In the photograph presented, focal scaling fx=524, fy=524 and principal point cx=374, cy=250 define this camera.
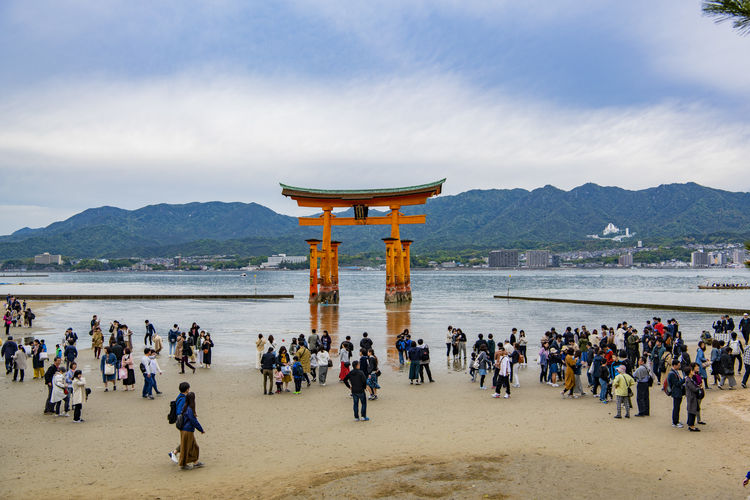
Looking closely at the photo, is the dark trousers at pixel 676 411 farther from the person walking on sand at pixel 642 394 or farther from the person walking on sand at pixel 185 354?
the person walking on sand at pixel 185 354

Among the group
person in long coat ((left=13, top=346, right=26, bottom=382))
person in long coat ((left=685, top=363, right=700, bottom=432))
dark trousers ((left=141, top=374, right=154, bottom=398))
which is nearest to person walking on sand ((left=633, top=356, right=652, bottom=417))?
person in long coat ((left=685, top=363, right=700, bottom=432))

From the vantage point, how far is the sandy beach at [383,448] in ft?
27.1

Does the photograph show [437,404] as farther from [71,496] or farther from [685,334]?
[685,334]

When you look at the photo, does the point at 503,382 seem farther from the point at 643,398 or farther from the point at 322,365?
the point at 322,365

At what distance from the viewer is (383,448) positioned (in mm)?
10219

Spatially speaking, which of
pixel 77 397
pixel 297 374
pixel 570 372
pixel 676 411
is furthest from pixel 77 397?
pixel 676 411

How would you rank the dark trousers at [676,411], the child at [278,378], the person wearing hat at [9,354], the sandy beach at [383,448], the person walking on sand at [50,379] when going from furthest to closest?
1. the person wearing hat at [9,354]
2. the child at [278,378]
3. the person walking on sand at [50,379]
4. the dark trousers at [676,411]
5. the sandy beach at [383,448]

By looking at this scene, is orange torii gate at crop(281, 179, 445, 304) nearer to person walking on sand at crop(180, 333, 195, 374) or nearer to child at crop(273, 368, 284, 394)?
person walking on sand at crop(180, 333, 195, 374)

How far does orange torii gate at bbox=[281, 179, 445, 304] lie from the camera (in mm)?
50219

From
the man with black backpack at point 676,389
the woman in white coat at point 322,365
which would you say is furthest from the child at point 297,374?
the man with black backpack at point 676,389

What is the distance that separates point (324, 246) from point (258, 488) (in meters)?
43.1

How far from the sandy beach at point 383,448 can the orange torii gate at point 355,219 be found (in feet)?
116

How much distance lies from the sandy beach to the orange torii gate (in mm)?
35283

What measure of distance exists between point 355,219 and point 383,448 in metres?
44.8
